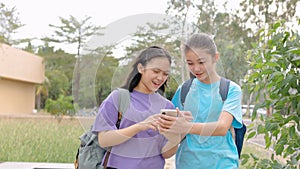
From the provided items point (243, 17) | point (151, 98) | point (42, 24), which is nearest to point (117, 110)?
point (151, 98)

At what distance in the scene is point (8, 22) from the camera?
12430 mm

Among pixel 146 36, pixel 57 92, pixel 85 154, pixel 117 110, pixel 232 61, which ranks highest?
pixel 146 36

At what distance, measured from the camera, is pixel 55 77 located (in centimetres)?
1755

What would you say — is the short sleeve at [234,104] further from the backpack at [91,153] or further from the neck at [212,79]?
the backpack at [91,153]

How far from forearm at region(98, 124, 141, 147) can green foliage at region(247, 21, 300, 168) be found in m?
0.78

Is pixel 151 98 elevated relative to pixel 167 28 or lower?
lower

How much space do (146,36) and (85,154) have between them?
1.15ft

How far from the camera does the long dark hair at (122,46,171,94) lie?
3.57 ft

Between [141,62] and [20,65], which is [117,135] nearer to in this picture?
[141,62]

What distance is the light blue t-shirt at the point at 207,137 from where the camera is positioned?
117 cm

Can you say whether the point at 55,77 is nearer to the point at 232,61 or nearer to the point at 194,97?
the point at 232,61

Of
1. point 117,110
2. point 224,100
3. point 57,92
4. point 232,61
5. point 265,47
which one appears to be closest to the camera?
point 117,110

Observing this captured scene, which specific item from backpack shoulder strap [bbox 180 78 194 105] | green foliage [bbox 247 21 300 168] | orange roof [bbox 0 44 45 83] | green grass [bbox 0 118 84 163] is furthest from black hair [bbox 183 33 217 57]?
orange roof [bbox 0 44 45 83]

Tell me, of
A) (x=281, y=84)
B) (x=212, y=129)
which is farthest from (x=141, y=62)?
(x=281, y=84)
